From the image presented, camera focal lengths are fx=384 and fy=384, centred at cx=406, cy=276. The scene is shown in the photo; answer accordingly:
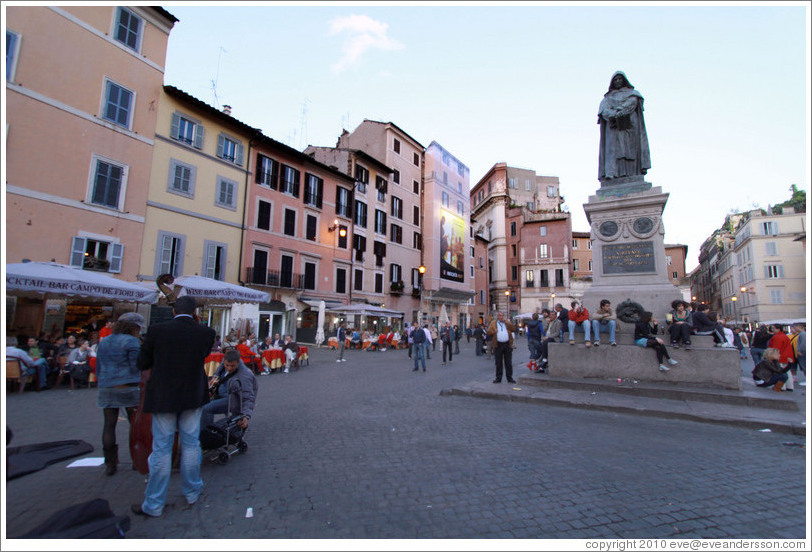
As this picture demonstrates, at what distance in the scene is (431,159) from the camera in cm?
4006

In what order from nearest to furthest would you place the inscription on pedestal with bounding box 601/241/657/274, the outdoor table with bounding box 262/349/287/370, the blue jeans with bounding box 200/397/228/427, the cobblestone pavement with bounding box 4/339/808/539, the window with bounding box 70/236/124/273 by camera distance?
the cobblestone pavement with bounding box 4/339/808/539 < the blue jeans with bounding box 200/397/228/427 < the inscription on pedestal with bounding box 601/241/657/274 < the outdoor table with bounding box 262/349/287/370 < the window with bounding box 70/236/124/273

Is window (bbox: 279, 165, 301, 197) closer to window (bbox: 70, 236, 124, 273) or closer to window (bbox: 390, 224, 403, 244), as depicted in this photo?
window (bbox: 390, 224, 403, 244)

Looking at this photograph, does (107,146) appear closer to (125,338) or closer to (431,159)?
(125,338)

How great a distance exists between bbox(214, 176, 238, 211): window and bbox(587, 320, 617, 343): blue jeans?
69.6 feet

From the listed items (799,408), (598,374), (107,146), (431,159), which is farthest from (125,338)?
(431,159)

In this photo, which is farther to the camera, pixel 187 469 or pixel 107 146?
pixel 107 146

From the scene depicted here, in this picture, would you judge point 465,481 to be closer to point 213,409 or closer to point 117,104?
point 213,409

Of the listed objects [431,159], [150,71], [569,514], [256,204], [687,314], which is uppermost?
[431,159]

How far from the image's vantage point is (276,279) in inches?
976

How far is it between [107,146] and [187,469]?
63.8 feet

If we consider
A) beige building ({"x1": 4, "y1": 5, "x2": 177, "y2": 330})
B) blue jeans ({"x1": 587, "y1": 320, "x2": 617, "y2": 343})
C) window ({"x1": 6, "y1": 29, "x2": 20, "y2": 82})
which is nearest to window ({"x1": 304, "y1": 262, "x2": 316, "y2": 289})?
beige building ({"x1": 4, "y1": 5, "x2": 177, "y2": 330})

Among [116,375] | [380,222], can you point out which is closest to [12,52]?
[116,375]

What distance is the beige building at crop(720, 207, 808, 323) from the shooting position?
43.4 meters

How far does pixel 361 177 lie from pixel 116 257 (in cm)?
1952
